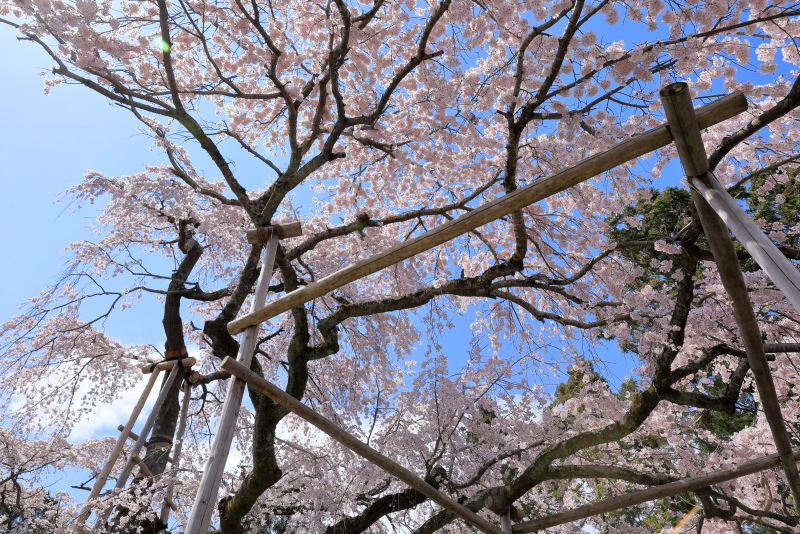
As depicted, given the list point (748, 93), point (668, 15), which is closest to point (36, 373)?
point (668, 15)

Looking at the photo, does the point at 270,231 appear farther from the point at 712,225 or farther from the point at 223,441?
the point at 712,225

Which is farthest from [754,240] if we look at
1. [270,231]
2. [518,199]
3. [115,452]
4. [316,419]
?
[115,452]

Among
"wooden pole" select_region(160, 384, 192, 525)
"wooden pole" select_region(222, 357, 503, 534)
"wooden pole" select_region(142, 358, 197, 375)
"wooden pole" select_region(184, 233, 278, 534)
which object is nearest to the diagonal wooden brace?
"wooden pole" select_region(184, 233, 278, 534)

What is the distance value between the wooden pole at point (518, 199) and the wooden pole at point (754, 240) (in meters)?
0.26

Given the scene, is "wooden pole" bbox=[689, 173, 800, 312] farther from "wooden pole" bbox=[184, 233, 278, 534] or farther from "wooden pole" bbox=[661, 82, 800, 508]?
"wooden pole" bbox=[184, 233, 278, 534]

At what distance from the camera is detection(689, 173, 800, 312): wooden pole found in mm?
1396

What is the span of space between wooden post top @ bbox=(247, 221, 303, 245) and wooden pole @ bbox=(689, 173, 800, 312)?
270cm

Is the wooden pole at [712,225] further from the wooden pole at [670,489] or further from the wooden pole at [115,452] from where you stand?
Result: the wooden pole at [115,452]

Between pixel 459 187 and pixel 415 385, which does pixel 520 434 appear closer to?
pixel 415 385

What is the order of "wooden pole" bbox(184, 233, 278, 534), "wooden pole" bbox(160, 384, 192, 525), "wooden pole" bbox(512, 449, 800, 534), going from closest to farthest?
"wooden pole" bbox(184, 233, 278, 534), "wooden pole" bbox(512, 449, 800, 534), "wooden pole" bbox(160, 384, 192, 525)

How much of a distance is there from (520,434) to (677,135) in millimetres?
4846

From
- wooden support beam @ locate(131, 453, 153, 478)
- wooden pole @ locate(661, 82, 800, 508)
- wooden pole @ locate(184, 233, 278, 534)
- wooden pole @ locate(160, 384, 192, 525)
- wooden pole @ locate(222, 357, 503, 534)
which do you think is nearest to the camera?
wooden pole @ locate(661, 82, 800, 508)

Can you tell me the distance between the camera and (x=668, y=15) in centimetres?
430

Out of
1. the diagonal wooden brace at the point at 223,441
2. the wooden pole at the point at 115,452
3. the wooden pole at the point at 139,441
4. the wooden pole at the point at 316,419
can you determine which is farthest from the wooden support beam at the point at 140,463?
the wooden pole at the point at 316,419
